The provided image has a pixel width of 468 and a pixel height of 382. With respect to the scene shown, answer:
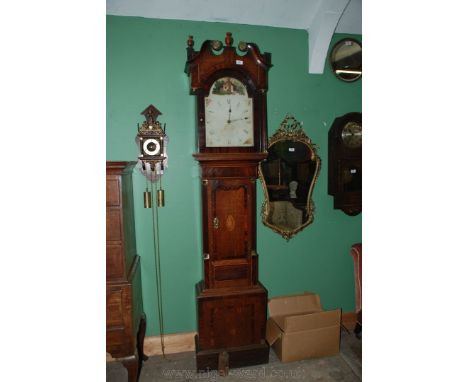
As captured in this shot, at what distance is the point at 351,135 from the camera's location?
303 cm

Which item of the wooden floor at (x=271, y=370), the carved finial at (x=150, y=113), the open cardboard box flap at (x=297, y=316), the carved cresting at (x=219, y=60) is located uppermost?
the carved cresting at (x=219, y=60)

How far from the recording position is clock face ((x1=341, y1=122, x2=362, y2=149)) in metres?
3.01

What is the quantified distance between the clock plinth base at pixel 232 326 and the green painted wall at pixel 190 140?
44cm

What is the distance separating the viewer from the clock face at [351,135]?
3014 mm

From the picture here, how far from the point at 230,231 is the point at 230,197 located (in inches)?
11.5

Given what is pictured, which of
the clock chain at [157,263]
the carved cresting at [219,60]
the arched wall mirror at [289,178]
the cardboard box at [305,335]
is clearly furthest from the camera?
Result: the arched wall mirror at [289,178]

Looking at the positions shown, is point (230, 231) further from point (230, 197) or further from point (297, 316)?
point (297, 316)

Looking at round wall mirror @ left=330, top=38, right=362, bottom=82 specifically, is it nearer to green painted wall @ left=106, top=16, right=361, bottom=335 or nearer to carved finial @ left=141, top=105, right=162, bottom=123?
green painted wall @ left=106, top=16, right=361, bottom=335

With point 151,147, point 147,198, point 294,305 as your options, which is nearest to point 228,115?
point 151,147

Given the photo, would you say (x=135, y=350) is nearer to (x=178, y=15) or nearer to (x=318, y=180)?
(x=318, y=180)

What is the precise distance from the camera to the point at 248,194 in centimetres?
259

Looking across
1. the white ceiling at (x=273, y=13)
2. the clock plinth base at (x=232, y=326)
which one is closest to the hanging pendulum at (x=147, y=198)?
the clock plinth base at (x=232, y=326)

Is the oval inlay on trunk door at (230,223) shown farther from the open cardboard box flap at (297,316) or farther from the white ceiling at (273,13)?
the white ceiling at (273,13)
